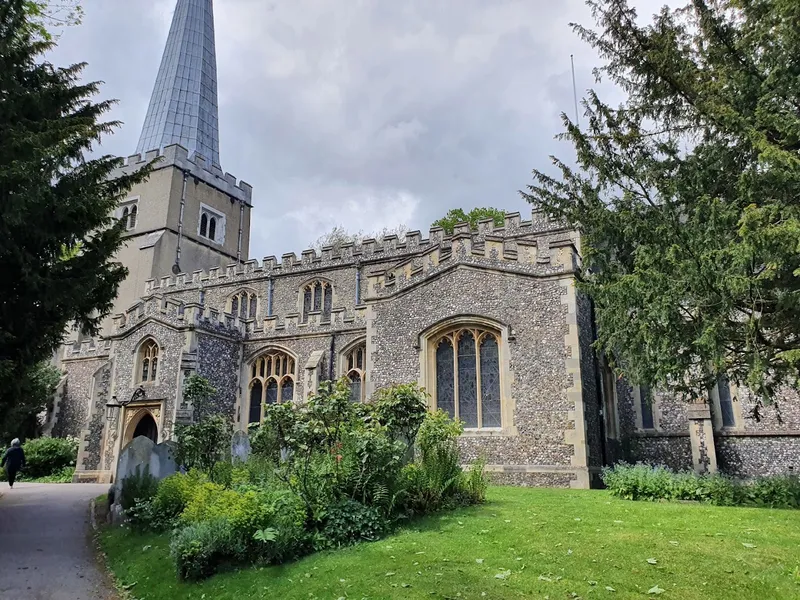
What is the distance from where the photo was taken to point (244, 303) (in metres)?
25.7

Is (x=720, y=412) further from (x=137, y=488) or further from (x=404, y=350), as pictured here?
(x=137, y=488)

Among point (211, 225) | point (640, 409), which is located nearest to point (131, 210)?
point (211, 225)

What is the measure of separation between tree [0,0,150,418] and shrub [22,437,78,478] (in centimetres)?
1411

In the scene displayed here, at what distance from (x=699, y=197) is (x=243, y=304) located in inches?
827

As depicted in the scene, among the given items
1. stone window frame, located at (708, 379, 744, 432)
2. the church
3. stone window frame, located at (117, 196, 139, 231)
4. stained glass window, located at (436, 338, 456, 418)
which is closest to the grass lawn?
the church

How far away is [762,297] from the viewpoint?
7605 mm

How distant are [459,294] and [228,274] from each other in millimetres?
15658

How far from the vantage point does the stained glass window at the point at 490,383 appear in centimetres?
1313

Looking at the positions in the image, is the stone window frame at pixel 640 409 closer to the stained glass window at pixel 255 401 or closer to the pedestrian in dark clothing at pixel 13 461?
the stained glass window at pixel 255 401

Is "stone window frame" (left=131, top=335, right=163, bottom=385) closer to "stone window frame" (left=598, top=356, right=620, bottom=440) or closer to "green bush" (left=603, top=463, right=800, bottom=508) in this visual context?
"stone window frame" (left=598, top=356, right=620, bottom=440)

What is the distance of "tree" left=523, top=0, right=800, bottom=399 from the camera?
23.7 ft

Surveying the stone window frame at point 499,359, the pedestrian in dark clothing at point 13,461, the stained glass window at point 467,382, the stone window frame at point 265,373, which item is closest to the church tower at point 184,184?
the stone window frame at point 265,373

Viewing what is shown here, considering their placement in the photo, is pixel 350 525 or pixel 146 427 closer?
pixel 350 525

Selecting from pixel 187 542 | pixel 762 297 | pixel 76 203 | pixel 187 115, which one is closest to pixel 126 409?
pixel 76 203
